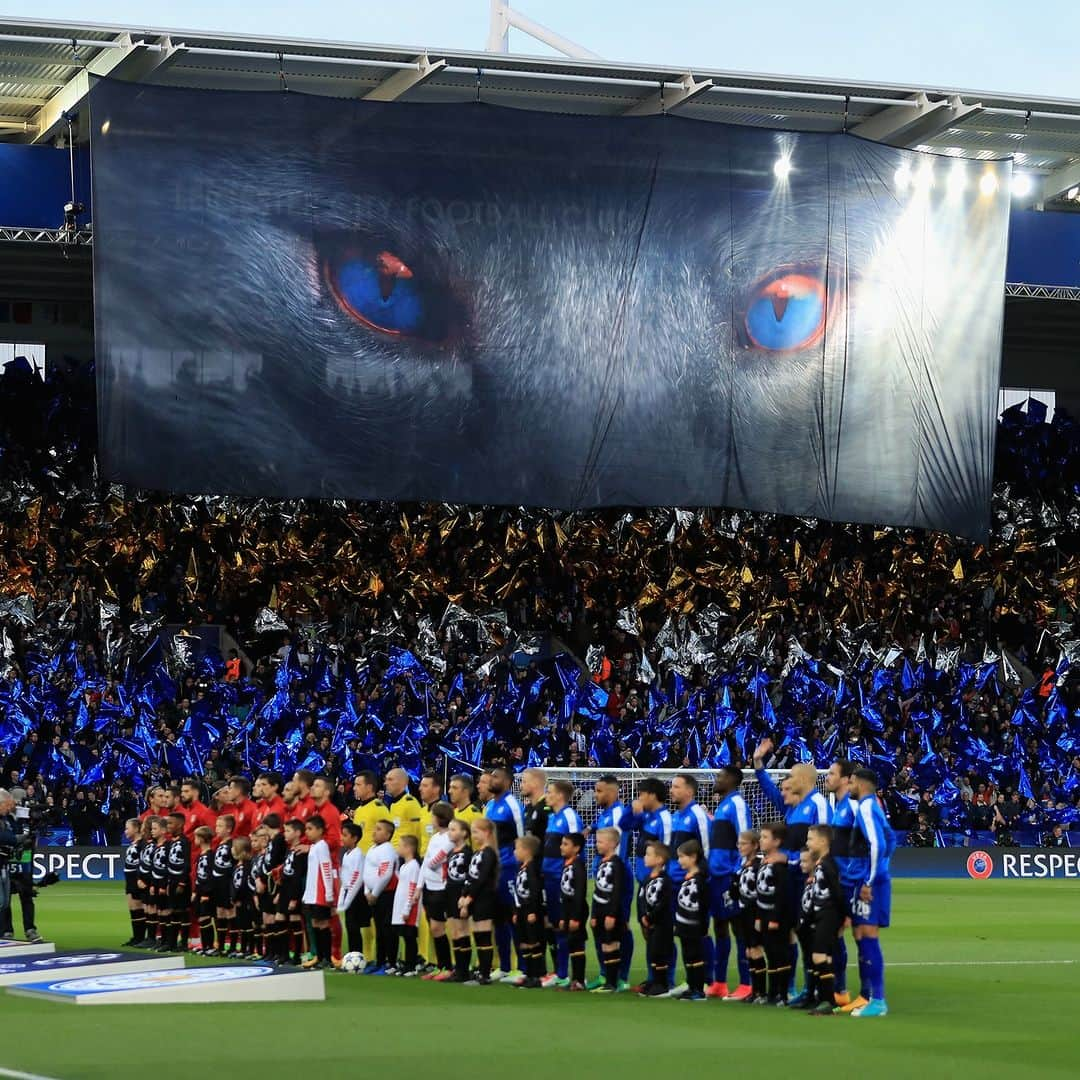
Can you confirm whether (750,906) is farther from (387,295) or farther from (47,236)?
(47,236)

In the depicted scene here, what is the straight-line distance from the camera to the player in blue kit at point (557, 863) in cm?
1364

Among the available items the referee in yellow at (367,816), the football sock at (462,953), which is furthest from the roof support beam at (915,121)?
the football sock at (462,953)

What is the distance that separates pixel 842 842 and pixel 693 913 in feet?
3.93

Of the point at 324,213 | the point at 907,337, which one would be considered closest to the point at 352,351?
the point at 324,213

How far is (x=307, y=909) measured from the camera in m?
14.6

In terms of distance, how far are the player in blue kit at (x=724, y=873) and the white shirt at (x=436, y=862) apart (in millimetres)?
1877

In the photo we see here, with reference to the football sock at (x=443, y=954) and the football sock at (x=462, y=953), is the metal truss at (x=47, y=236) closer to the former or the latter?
the football sock at (x=443, y=954)

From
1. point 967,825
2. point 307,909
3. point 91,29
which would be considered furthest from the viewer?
point 967,825

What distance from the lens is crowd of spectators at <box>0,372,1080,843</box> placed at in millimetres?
28484

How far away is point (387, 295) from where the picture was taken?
2600 centimetres

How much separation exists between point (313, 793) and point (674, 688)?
1650 centimetres

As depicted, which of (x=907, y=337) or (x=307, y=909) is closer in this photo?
(x=307, y=909)

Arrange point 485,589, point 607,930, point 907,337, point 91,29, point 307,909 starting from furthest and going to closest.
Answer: point 485,589, point 907,337, point 91,29, point 307,909, point 607,930

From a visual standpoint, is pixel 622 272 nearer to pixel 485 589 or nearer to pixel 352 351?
pixel 352 351
